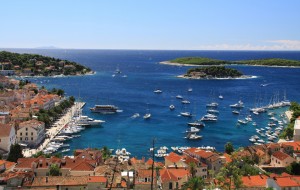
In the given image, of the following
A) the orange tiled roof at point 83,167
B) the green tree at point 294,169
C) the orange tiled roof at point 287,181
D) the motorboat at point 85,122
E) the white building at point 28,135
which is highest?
the orange tiled roof at point 287,181

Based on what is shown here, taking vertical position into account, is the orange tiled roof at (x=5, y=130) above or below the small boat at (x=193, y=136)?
above

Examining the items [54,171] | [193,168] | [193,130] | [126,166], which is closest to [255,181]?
[193,168]

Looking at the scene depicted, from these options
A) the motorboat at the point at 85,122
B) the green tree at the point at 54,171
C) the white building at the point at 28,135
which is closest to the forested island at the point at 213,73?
the motorboat at the point at 85,122

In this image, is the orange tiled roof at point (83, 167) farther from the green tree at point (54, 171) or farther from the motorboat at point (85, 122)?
the motorboat at point (85, 122)

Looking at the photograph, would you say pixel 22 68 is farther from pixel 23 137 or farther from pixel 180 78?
pixel 23 137

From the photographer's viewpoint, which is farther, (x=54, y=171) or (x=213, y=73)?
(x=213, y=73)

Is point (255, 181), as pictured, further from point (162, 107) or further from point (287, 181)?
point (162, 107)

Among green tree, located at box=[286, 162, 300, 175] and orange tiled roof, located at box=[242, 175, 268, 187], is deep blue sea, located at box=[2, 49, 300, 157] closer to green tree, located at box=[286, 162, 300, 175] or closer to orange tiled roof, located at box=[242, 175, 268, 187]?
green tree, located at box=[286, 162, 300, 175]
